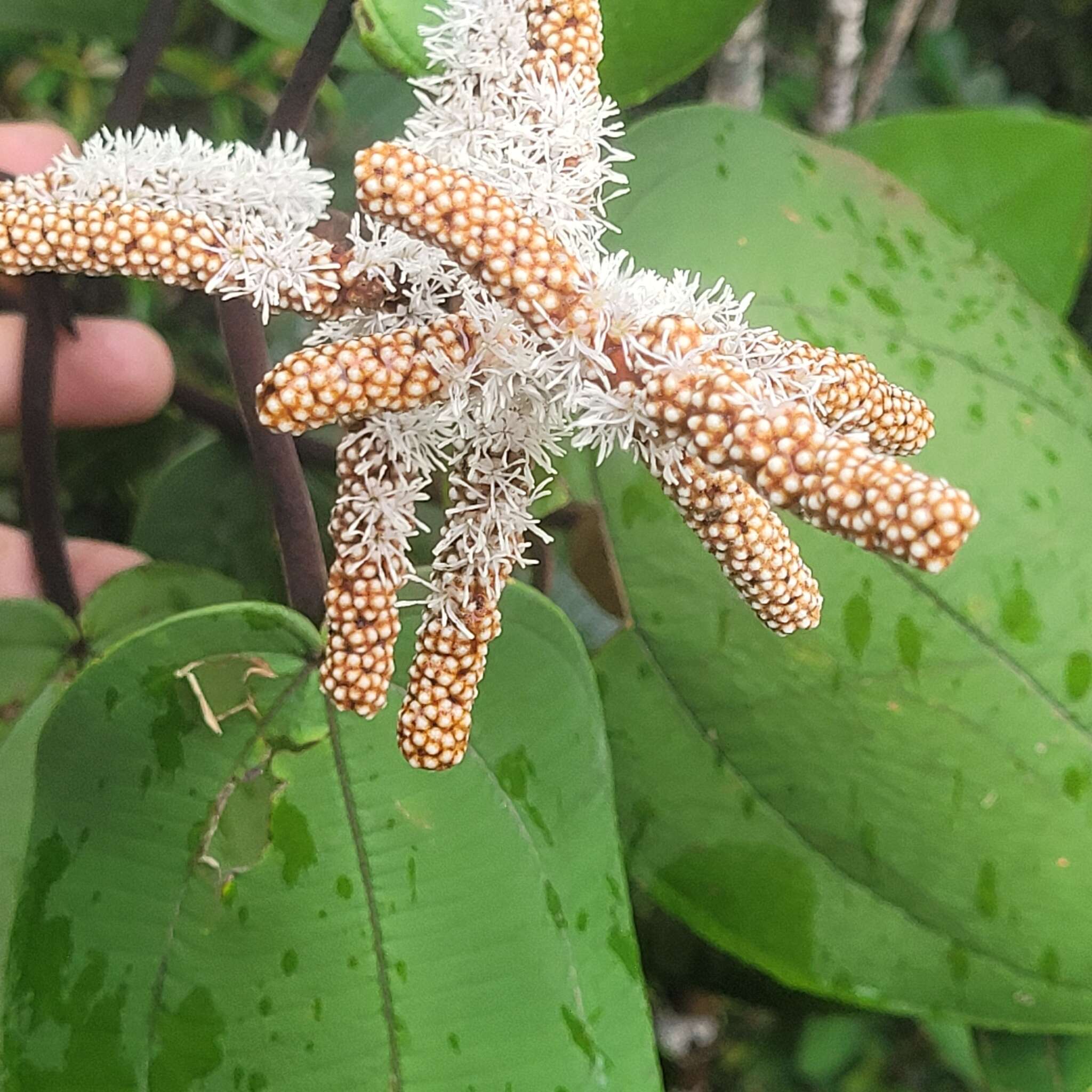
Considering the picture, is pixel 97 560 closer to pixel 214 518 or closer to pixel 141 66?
pixel 214 518

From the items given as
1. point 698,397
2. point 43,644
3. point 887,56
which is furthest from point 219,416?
point 887,56

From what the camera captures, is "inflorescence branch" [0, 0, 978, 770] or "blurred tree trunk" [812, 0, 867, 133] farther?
"blurred tree trunk" [812, 0, 867, 133]

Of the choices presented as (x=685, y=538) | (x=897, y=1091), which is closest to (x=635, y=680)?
(x=685, y=538)

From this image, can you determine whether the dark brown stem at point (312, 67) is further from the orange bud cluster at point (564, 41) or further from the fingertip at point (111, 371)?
the fingertip at point (111, 371)

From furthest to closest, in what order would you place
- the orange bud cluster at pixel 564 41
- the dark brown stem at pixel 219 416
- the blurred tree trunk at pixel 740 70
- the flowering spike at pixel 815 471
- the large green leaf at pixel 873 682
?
the blurred tree trunk at pixel 740 70
the dark brown stem at pixel 219 416
the large green leaf at pixel 873 682
the orange bud cluster at pixel 564 41
the flowering spike at pixel 815 471

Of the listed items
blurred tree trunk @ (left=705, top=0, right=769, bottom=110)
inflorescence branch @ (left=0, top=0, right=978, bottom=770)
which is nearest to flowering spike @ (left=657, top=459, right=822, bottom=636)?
inflorescence branch @ (left=0, top=0, right=978, bottom=770)

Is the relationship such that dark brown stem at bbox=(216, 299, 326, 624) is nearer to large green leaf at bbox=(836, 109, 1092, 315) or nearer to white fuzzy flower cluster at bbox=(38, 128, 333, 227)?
white fuzzy flower cluster at bbox=(38, 128, 333, 227)

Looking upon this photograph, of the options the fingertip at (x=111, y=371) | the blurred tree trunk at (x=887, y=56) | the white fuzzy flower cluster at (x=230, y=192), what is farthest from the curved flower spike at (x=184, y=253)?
the blurred tree trunk at (x=887, y=56)


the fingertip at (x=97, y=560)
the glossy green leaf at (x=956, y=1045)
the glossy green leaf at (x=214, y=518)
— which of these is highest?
the glossy green leaf at (x=214, y=518)
